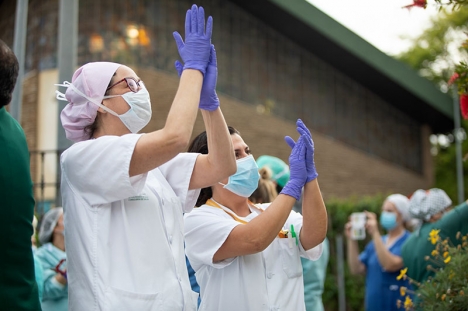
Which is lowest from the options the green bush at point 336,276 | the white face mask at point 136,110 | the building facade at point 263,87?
the green bush at point 336,276

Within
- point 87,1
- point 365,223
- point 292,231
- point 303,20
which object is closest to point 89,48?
point 87,1

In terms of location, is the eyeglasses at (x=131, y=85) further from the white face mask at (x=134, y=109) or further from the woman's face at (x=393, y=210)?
the woman's face at (x=393, y=210)

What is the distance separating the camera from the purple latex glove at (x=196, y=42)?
2553 mm

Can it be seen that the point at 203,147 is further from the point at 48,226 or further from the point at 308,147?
the point at 48,226

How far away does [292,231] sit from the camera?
3.55 meters

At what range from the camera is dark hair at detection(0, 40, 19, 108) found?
2287 millimetres

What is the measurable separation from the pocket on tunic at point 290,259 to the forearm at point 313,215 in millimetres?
108

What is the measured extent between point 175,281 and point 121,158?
554 millimetres

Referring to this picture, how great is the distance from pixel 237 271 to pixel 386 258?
3.67 m

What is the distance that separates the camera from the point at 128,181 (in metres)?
2.42

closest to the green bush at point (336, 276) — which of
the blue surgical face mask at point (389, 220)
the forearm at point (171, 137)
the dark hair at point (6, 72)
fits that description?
the blue surgical face mask at point (389, 220)

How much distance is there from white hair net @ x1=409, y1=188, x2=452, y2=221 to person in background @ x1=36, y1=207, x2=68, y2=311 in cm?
324

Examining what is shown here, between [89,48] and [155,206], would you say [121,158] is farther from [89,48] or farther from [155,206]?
[89,48]

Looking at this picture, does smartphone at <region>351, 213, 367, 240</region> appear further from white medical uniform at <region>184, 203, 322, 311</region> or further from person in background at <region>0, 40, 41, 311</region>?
person in background at <region>0, 40, 41, 311</region>
